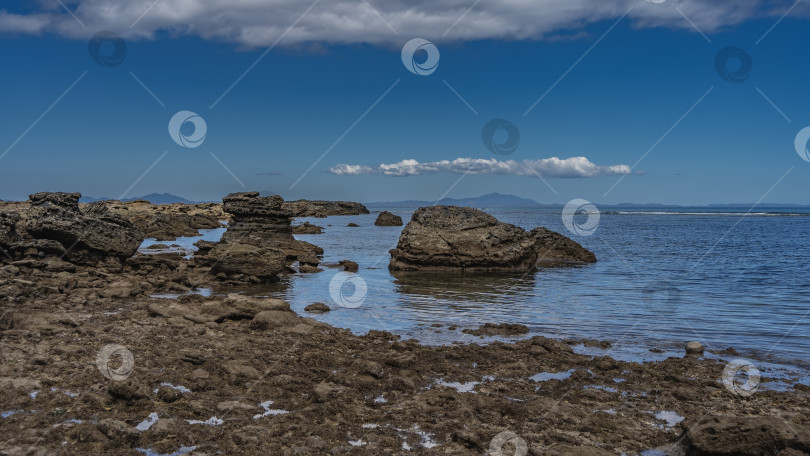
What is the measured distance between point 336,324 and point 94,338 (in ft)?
18.9

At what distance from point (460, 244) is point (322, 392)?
20465 millimetres

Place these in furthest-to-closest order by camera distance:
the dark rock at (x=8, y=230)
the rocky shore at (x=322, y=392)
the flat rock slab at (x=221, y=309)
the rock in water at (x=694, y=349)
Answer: the dark rock at (x=8, y=230) → the flat rock slab at (x=221, y=309) → the rock in water at (x=694, y=349) → the rocky shore at (x=322, y=392)

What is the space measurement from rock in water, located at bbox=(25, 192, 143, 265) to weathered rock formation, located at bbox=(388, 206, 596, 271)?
41.0 feet

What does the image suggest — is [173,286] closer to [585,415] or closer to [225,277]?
[225,277]

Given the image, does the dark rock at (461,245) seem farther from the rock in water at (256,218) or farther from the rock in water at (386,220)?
the rock in water at (386,220)

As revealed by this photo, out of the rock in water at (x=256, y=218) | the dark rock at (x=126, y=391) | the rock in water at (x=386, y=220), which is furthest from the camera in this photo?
the rock in water at (x=386, y=220)

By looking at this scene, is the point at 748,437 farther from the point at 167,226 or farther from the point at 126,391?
the point at 167,226

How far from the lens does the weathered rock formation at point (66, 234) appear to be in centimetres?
2097

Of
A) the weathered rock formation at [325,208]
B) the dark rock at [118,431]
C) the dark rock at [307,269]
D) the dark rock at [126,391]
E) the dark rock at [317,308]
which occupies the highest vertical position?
the weathered rock formation at [325,208]

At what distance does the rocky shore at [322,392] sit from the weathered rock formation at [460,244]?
13618mm

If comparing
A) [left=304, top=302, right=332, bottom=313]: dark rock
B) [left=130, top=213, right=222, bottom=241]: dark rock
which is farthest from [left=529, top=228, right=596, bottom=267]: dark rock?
[left=130, top=213, right=222, bottom=241]: dark rock

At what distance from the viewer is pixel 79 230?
74.3 ft

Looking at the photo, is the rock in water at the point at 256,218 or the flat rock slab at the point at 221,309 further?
the rock in water at the point at 256,218

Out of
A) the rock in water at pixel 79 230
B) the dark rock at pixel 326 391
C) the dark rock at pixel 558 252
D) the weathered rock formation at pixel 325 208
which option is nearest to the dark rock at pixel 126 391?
the dark rock at pixel 326 391
